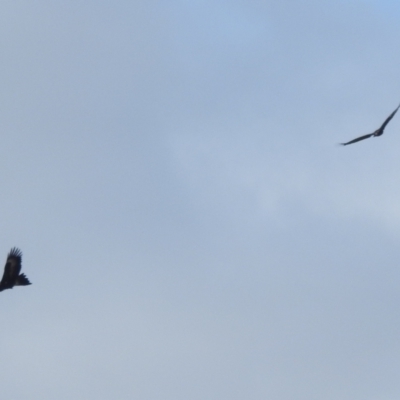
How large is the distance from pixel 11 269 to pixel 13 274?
11.0 inches

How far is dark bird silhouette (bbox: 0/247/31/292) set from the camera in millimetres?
49844

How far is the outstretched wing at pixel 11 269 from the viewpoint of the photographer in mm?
49844

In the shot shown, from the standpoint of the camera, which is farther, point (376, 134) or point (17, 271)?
point (17, 271)

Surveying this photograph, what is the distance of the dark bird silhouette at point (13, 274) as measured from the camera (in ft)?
164

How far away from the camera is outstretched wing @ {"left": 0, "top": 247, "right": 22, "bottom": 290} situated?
1962 inches

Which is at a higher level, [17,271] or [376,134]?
[376,134]

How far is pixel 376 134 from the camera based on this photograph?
4175 centimetres

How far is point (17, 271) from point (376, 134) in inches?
779

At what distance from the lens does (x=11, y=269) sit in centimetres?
5012

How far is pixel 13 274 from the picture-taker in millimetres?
50062

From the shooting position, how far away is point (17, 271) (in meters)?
50.2
